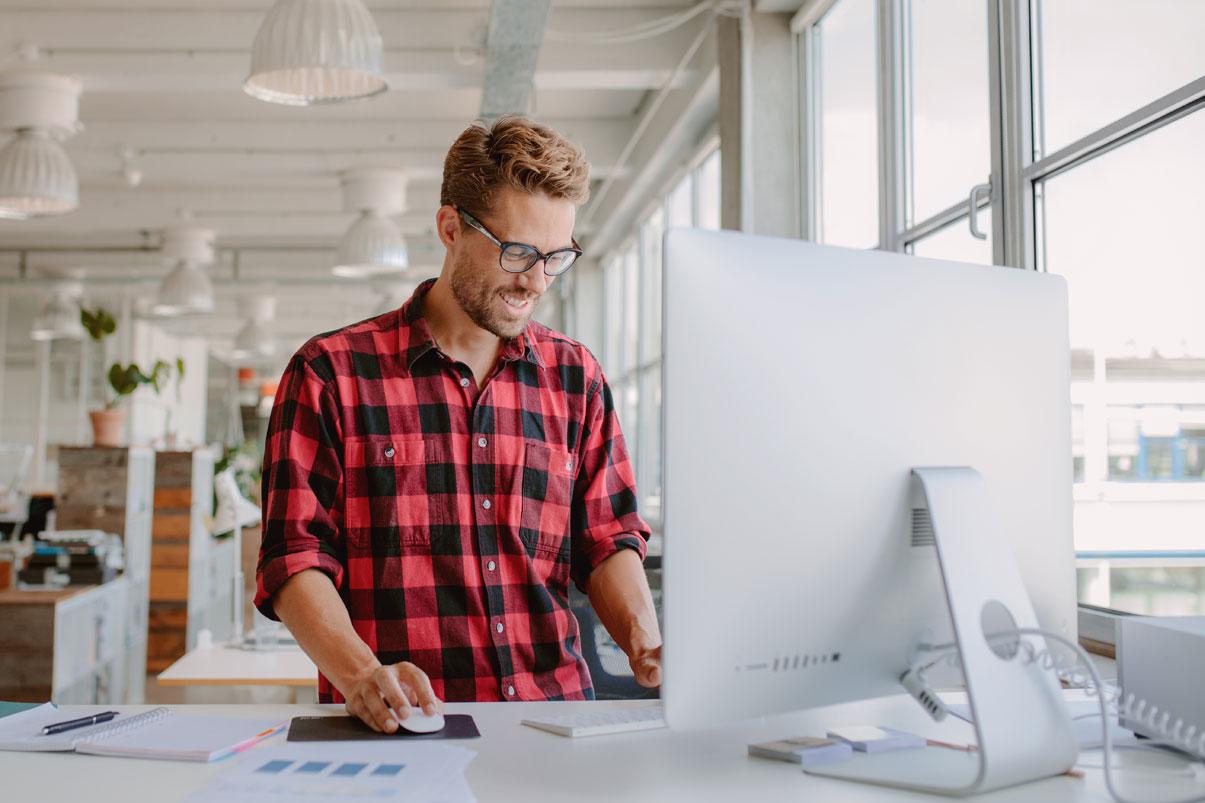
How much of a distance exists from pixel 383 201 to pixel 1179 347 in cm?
592

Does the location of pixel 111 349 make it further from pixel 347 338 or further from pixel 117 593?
pixel 347 338

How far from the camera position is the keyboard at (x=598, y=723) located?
→ 4.40 ft

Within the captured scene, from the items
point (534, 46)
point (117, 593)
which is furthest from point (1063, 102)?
point (117, 593)

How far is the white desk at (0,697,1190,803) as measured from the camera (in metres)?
1.11

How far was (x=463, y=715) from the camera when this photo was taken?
1.43 m

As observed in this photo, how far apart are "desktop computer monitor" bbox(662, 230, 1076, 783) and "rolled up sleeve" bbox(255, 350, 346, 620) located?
73 centimetres

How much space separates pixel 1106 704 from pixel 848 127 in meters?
3.72

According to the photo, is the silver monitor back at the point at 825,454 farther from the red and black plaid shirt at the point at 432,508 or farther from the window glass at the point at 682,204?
the window glass at the point at 682,204

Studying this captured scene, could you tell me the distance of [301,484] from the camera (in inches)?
64.2

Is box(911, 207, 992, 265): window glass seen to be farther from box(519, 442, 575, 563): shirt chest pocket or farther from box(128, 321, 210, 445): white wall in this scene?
box(128, 321, 210, 445): white wall

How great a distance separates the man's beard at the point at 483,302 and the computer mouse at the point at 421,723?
64 cm

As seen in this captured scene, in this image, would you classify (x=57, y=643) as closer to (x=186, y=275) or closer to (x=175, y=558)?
(x=175, y=558)

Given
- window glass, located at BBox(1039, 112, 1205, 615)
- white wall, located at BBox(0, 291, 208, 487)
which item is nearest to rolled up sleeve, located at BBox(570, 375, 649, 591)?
window glass, located at BBox(1039, 112, 1205, 615)

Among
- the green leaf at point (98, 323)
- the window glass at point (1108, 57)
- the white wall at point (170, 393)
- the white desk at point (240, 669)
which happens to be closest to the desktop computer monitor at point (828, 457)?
the window glass at point (1108, 57)
